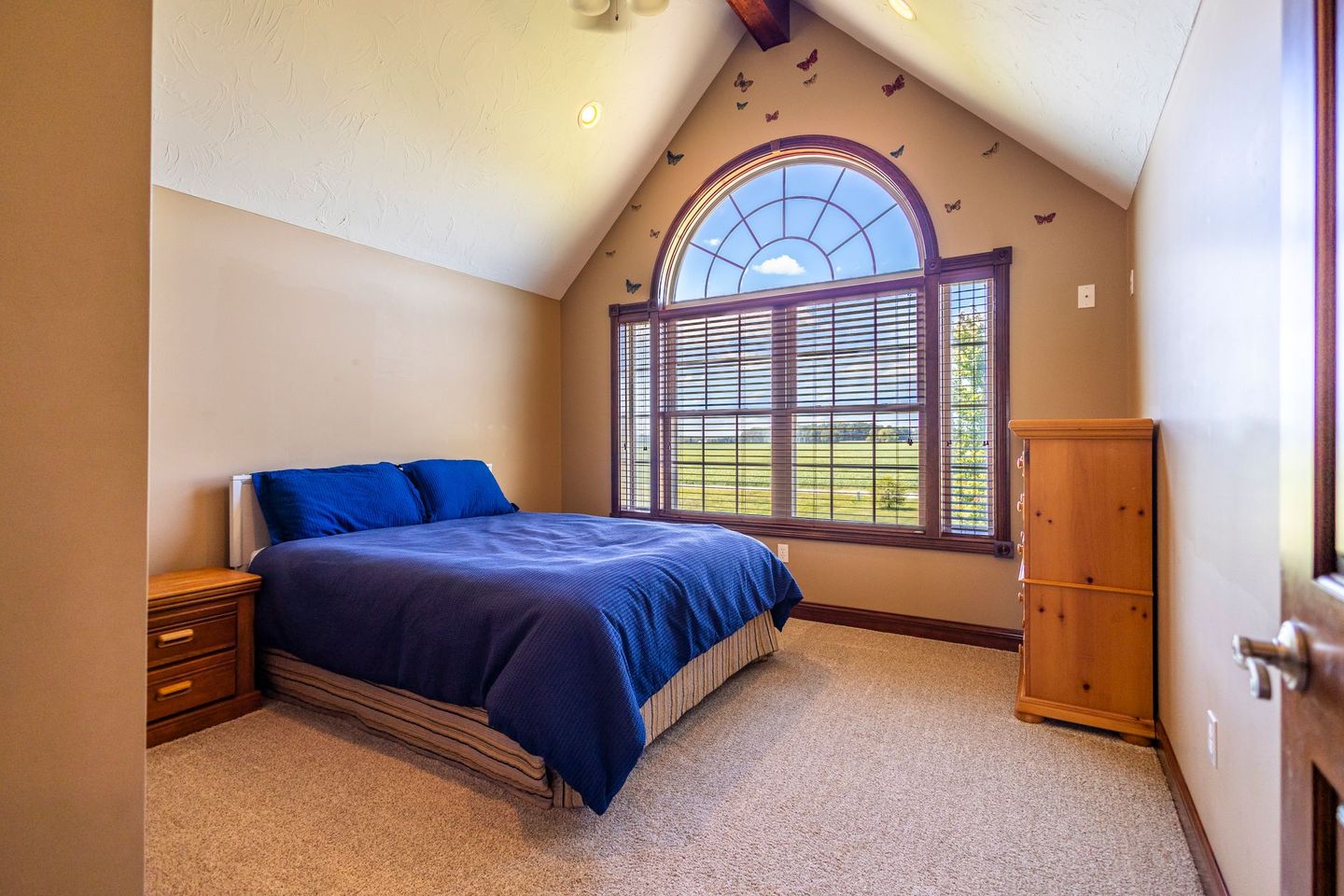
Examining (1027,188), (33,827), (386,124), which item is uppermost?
(386,124)

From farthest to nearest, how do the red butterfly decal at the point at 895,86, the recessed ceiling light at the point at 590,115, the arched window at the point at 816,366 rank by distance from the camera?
the recessed ceiling light at the point at 590,115 → the red butterfly decal at the point at 895,86 → the arched window at the point at 816,366

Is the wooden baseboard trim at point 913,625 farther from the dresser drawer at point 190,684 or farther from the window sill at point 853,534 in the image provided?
the dresser drawer at point 190,684

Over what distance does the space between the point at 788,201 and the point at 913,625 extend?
2.74 m

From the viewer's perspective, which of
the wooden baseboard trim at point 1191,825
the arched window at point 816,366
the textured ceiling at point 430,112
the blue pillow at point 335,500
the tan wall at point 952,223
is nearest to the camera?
the wooden baseboard trim at point 1191,825

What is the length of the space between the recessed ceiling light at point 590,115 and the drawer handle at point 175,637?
3295mm

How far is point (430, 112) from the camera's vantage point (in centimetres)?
319

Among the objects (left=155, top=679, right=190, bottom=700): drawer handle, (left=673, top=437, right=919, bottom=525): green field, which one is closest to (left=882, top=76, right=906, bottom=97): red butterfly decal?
(left=673, top=437, right=919, bottom=525): green field

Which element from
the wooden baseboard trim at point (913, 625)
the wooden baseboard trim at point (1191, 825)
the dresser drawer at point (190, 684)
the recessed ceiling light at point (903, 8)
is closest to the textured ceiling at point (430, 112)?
the recessed ceiling light at point (903, 8)

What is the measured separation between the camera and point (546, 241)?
4.41 m

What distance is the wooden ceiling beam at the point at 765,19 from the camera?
11.6 feet

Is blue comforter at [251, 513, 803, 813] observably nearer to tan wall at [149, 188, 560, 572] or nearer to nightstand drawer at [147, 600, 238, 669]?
nightstand drawer at [147, 600, 238, 669]

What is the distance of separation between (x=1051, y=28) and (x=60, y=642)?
2.98 m

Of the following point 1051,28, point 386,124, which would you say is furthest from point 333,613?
point 1051,28

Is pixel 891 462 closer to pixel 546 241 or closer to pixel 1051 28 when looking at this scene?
pixel 1051 28
